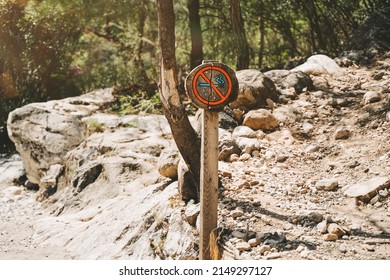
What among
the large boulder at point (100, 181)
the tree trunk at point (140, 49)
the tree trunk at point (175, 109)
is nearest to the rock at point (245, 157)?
the tree trunk at point (175, 109)

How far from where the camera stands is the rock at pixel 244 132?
17.0 feet

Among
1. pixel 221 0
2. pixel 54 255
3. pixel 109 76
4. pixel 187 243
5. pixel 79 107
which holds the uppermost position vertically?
pixel 221 0

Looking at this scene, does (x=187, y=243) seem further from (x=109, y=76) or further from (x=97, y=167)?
(x=109, y=76)

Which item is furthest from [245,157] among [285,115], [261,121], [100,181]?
[100,181]

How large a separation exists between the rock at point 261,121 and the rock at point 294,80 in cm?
99

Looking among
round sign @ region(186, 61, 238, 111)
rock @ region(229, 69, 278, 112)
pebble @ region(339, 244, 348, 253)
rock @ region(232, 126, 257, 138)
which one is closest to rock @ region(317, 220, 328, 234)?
pebble @ region(339, 244, 348, 253)

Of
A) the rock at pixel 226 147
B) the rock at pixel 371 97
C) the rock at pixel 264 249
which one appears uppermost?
the rock at pixel 371 97

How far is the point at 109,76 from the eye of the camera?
1128 centimetres

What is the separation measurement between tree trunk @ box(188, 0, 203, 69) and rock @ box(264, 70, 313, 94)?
215 cm

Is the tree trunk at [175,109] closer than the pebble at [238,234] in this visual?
No

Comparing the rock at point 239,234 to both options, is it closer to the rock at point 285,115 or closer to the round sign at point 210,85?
the round sign at point 210,85

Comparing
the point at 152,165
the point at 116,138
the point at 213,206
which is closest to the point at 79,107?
the point at 116,138
